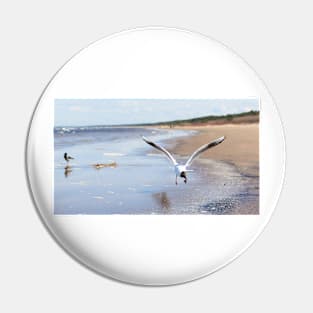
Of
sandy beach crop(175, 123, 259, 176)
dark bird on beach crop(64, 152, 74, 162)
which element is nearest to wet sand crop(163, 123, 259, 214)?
sandy beach crop(175, 123, 259, 176)

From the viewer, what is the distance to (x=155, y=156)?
2.02 m

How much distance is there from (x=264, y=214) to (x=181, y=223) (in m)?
0.24

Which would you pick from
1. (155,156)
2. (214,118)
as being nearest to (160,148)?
(155,156)

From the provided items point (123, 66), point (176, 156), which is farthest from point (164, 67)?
point (176, 156)

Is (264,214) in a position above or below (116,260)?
above

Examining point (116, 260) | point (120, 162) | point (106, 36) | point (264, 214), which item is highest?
point (106, 36)

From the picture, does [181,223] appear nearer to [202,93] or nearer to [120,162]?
[120,162]

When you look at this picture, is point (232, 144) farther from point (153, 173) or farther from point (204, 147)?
point (153, 173)

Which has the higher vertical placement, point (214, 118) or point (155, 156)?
point (214, 118)

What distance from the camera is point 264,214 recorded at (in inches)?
79.1

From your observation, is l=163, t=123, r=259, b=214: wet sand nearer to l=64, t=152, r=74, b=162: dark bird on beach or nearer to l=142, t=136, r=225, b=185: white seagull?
l=142, t=136, r=225, b=185: white seagull

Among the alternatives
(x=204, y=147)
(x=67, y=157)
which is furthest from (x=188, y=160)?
(x=67, y=157)

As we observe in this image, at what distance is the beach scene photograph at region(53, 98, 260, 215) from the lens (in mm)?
1990

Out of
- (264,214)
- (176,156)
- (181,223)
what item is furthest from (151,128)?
(264,214)
